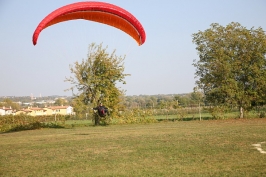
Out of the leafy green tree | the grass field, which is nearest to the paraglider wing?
the grass field

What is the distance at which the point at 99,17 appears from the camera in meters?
15.1

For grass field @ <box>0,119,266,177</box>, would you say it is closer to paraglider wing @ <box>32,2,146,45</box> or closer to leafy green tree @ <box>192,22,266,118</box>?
paraglider wing @ <box>32,2,146,45</box>

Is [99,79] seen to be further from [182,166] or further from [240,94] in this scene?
[182,166]

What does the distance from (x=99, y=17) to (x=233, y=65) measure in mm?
24527

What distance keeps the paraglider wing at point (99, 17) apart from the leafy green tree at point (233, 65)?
2251 cm

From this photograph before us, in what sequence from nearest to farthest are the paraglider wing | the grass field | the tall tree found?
1. the grass field
2. the paraglider wing
3. the tall tree

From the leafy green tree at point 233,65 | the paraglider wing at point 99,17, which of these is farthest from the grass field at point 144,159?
the leafy green tree at point 233,65

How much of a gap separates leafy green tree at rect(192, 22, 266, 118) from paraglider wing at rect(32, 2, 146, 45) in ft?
73.8

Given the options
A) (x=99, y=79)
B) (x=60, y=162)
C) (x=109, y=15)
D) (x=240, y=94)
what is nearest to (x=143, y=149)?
(x=60, y=162)

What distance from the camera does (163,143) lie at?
50.8ft

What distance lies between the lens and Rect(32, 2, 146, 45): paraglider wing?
45.3 feet

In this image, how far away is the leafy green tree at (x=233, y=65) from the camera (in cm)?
3628

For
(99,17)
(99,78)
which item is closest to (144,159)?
(99,17)

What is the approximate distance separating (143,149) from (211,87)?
25.5 m
